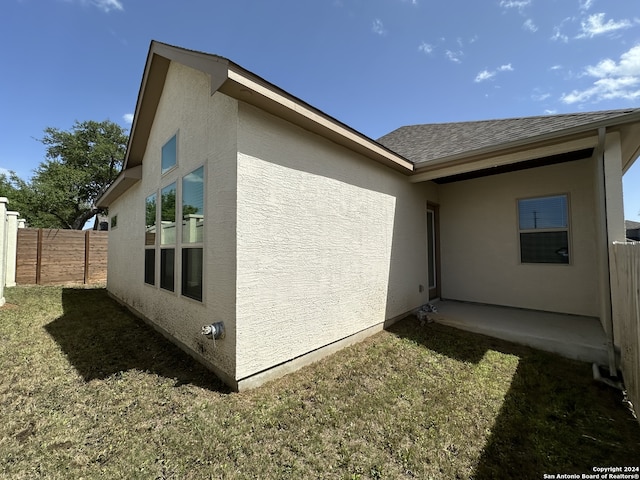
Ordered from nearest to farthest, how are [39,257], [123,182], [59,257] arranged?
[123,182]
[39,257]
[59,257]

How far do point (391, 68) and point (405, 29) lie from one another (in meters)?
0.84

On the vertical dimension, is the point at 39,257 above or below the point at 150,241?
below

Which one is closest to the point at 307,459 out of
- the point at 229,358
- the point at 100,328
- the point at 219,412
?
the point at 219,412

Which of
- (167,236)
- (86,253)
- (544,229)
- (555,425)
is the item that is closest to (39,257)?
(86,253)

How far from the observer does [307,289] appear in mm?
3730

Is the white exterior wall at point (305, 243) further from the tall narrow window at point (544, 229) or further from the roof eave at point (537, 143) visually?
the tall narrow window at point (544, 229)

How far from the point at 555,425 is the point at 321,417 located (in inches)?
93.2

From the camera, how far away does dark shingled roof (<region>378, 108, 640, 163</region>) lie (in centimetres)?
420

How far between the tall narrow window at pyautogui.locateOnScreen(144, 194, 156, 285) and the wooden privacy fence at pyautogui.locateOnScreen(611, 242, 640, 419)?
719cm

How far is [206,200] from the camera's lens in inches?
144

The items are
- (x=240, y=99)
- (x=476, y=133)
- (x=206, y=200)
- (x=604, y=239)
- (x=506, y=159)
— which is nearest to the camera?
(x=240, y=99)

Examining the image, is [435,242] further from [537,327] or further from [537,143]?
[537,143]

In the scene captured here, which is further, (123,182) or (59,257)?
(59,257)

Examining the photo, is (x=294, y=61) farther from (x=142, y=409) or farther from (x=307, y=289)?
(x=142, y=409)
